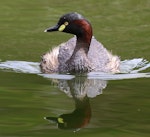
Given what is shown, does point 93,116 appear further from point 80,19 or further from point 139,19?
point 139,19

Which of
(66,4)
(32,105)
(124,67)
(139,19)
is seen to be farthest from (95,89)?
(66,4)

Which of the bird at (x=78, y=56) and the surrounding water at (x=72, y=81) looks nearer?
the surrounding water at (x=72, y=81)

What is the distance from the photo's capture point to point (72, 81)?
11070mm

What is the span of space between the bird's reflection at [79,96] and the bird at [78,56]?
40cm

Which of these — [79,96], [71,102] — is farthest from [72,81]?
[71,102]

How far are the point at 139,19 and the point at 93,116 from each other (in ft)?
28.3

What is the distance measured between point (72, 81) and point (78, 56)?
967 millimetres

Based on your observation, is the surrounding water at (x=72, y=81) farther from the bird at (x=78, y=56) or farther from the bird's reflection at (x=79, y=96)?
the bird at (x=78, y=56)

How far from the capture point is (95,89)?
9984mm

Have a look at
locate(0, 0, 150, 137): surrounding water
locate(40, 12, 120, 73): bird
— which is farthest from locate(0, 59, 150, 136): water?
locate(40, 12, 120, 73): bird

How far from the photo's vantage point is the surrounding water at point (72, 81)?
7395 mm

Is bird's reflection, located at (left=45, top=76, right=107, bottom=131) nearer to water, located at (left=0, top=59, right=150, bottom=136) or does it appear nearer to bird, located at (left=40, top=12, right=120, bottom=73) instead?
water, located at (left=0, top=59, right=150, bottom=136)

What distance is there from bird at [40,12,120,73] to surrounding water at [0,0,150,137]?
27 centimetres

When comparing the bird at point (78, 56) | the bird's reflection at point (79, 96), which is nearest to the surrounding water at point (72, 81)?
the bird's reflection at point (79, 96)
